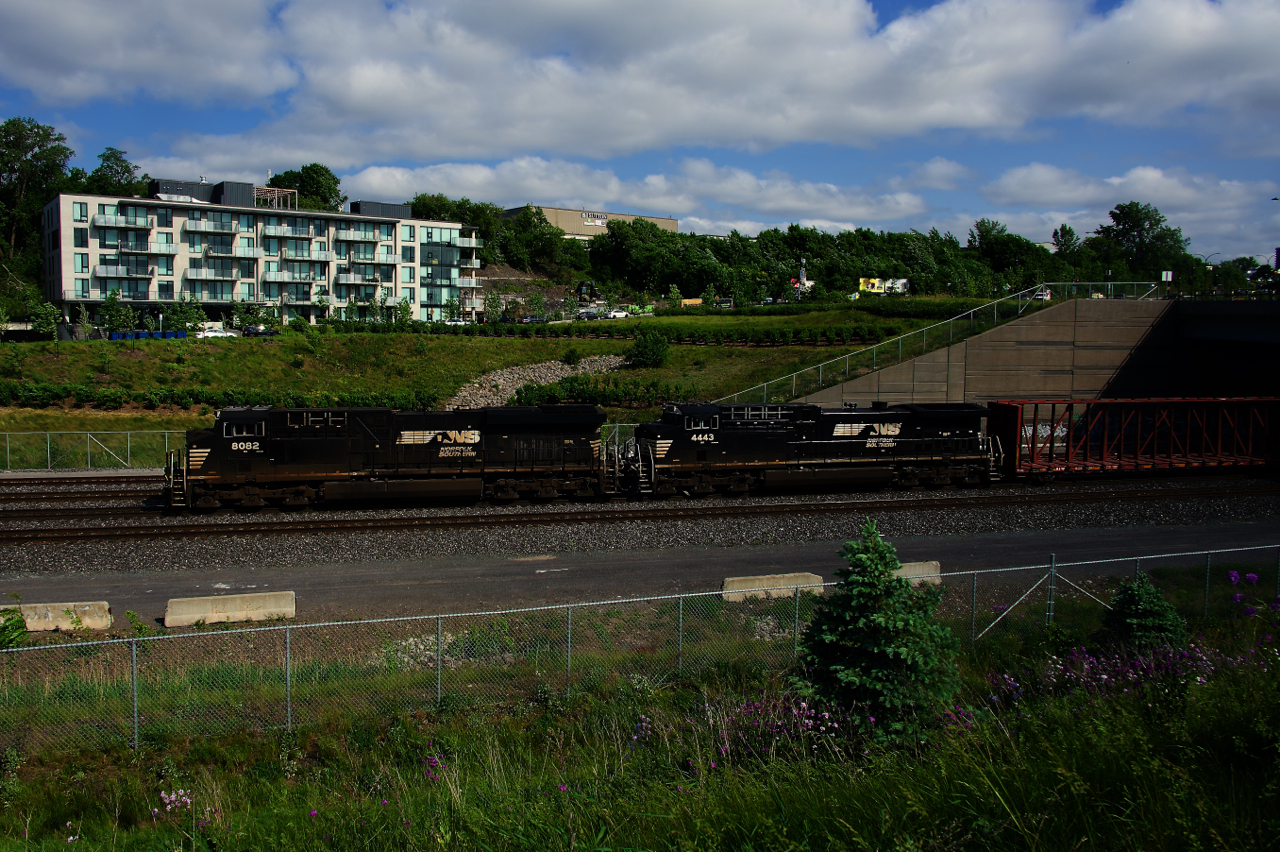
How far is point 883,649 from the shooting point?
8.42 meters

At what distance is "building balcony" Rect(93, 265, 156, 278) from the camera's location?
70625 mm

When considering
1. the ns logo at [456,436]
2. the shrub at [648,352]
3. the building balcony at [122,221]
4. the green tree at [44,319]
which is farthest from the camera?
the building balcony at [122,221]

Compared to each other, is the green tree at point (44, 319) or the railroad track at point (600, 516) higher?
the green tree at point (44, 319)

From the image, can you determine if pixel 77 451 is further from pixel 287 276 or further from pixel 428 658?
pixel 287 276

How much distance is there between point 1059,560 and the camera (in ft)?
63.4

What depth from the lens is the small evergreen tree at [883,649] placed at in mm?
8430

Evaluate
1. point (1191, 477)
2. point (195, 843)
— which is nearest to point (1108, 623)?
point (195, 843)

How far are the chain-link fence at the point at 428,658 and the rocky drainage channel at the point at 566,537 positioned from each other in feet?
16.9

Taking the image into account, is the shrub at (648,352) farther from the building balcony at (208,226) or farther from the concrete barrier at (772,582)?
the building balcony at (208,226)

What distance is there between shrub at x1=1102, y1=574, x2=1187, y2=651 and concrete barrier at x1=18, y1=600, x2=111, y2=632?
17.2 metres

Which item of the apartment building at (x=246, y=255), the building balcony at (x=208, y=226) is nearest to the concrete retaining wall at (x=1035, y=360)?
the apartment building at (x=246, y=255)

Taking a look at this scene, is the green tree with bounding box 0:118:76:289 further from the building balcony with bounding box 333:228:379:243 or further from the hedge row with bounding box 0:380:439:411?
the hedge row with bounding box 0:380:439:411

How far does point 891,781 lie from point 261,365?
5488 cm

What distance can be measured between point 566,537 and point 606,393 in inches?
1052
